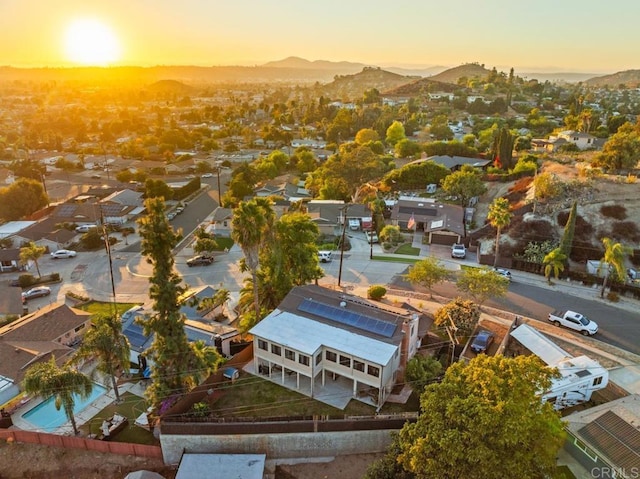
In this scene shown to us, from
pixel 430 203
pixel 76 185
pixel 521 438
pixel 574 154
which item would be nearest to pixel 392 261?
pixel 430 203

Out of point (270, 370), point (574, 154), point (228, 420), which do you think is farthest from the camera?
point (574, 154)

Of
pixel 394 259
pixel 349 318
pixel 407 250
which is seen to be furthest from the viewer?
pixel 407 250

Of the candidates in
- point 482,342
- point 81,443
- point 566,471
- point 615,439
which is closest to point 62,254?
point 81,443

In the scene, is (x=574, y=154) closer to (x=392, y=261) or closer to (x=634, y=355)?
(x=392, y=261)

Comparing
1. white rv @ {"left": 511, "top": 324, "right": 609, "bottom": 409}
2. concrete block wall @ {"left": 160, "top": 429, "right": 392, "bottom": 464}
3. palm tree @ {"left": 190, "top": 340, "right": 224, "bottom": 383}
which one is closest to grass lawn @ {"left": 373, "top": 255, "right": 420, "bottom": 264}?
white rv @ {"left": 511, "top": 324, "right": 609, "bottom": 409}
